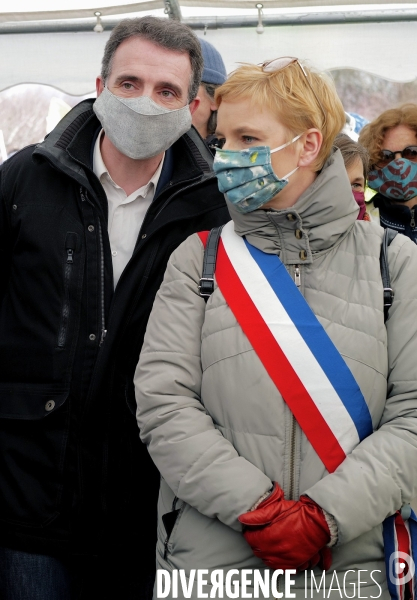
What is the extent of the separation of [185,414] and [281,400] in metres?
0.26

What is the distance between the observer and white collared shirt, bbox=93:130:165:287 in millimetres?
2746

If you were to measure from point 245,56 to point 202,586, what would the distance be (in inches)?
132

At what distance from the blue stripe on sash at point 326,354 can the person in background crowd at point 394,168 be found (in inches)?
61.3

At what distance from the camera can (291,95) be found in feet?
7.61

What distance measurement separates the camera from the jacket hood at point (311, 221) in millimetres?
2246

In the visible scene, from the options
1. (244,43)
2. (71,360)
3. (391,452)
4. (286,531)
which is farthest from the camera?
(244,43)

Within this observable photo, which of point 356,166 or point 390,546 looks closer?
point 390,546

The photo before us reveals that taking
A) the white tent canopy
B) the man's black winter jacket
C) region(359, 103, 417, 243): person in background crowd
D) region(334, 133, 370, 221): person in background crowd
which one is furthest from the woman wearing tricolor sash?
the white tent canopy

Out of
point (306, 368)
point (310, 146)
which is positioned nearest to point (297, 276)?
point (306, 368)

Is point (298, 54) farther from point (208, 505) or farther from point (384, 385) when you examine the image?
point (208, 505)

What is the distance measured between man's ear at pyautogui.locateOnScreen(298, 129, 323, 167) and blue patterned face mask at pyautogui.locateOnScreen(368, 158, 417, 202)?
4.59ft

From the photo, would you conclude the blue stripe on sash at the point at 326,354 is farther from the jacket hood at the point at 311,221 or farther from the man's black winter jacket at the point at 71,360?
the man's black winter jacket at the point at 71,360

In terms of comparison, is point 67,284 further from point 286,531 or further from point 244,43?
point 244,43

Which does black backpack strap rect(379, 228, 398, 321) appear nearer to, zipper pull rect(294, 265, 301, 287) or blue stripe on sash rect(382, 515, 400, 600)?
zipper pull rect(294, 265, 301, 287)
